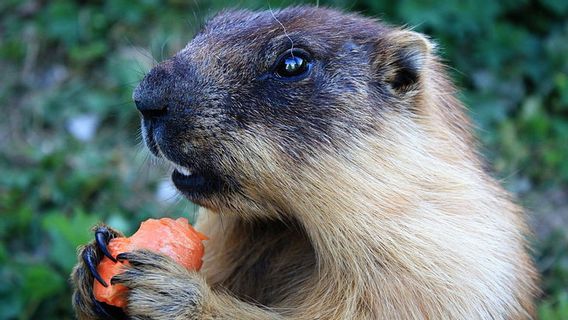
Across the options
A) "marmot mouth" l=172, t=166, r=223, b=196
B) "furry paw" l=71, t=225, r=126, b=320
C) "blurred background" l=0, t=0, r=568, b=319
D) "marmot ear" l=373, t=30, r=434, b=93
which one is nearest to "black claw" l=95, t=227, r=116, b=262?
"furry paw" l=71, t=225, r=126, b=320

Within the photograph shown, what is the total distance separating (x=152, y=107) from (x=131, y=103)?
3.74 metres

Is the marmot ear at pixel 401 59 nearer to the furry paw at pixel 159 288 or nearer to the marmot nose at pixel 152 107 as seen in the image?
the marmot nose at pixel 152 107

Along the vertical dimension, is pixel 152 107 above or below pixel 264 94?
above

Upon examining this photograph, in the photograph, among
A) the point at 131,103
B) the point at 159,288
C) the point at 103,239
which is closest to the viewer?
the point at 159,288

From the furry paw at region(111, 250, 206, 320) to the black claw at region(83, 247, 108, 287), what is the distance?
0.12 metres

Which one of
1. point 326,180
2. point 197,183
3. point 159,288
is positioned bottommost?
point 326,180

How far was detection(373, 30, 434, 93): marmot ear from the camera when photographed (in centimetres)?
398

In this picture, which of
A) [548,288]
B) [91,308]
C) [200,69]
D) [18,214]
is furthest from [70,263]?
[548,288]

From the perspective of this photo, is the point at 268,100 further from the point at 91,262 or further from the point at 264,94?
the point at 91,262

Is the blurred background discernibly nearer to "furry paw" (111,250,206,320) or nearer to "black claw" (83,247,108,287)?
"black claw" (83,247,108,287)

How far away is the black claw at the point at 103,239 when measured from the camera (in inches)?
146

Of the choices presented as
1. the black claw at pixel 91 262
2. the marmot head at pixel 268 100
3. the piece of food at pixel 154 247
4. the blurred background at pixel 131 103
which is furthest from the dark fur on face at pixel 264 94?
the blurred background at pixel 131 103

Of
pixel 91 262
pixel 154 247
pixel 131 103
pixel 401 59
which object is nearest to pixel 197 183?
pixel 154 247

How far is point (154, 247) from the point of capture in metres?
3.79
